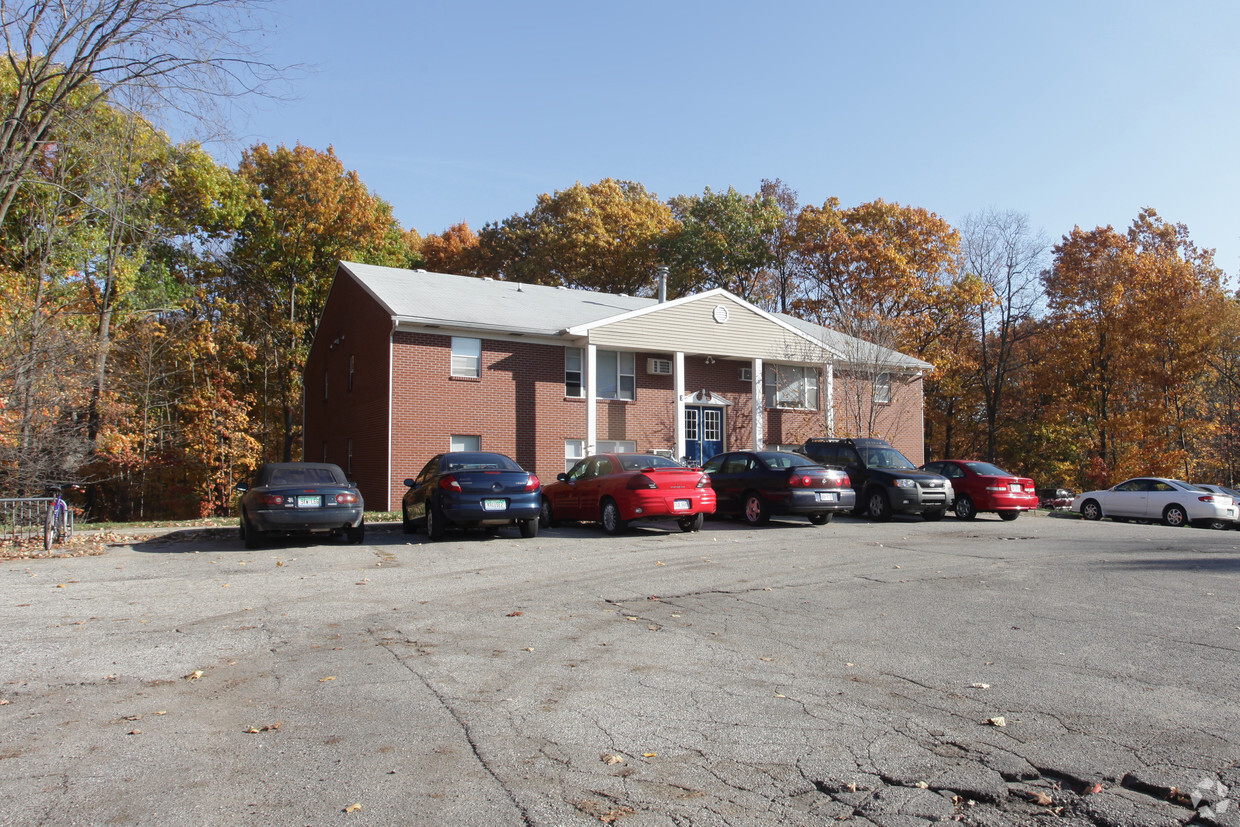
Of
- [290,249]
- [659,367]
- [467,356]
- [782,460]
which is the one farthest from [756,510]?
[290,249]

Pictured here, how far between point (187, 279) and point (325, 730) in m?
35.7

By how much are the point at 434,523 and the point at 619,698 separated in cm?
946

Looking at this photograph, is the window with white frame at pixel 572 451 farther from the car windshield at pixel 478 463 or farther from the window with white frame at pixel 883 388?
the window with white frame at pixel 883 388

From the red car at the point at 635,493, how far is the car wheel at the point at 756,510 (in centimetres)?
183

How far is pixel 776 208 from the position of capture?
1822 inches

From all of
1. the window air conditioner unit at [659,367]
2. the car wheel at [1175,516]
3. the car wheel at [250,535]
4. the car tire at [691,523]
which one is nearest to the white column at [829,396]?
the window air conditioner unit at [659,367]

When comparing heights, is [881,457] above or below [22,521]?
above

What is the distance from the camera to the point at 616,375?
88.5 ft

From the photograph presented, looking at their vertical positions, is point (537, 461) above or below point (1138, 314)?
below

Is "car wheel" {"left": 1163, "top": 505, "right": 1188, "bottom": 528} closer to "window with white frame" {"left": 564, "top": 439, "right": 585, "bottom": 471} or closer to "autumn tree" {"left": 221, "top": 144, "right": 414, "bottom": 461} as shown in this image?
"window with white frame" {"left": 564, "top": 439, "right": 585, "bottom": 471}

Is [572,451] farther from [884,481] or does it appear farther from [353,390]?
[884,481]

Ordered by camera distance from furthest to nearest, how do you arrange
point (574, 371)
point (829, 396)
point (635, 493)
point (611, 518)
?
point (829, 396)
point (574, 371)
point (611, 518)
point (635, 493)

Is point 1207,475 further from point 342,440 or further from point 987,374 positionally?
point 342,440

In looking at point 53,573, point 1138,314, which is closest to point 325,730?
point 53,573
